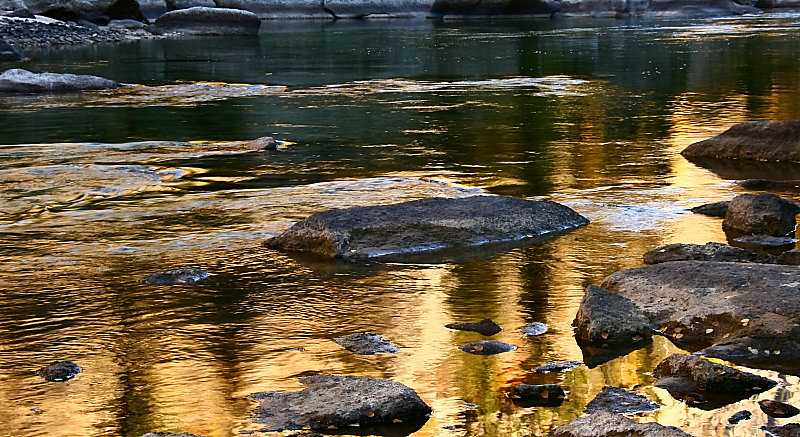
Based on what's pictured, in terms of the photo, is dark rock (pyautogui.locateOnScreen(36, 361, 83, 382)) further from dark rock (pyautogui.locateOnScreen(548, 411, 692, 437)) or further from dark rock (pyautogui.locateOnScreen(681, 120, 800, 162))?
dark rock (pyautogui.locateOnScreen(681, 120, 800, 162))

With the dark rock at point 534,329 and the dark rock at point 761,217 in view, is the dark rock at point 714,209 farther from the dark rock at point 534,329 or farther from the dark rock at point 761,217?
the dark rock at point 534,329

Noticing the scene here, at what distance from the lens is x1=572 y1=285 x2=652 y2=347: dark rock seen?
632cm

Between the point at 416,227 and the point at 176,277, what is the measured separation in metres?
1.66

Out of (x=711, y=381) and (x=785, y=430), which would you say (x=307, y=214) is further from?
(x=785, y=430)

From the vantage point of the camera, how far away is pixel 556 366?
595 cm

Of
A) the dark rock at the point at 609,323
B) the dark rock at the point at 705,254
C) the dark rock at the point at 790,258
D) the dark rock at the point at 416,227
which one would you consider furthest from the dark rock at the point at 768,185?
the dark rock at the point at 609,323

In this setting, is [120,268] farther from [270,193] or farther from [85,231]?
[270,193]

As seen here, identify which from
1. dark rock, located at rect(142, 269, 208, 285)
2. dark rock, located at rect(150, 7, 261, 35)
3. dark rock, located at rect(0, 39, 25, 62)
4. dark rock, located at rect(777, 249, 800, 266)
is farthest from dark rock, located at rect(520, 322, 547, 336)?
dark rock, located at rect(150, 7, 261, 35)

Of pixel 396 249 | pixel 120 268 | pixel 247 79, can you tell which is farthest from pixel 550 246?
pixel 247 79

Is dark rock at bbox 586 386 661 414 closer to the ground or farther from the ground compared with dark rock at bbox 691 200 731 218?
farther from the ground

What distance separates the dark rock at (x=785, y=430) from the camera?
16.4 feet

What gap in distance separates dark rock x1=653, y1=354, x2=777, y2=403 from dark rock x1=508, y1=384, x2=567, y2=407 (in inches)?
18.5

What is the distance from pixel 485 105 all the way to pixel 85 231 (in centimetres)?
932

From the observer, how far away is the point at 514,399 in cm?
550
